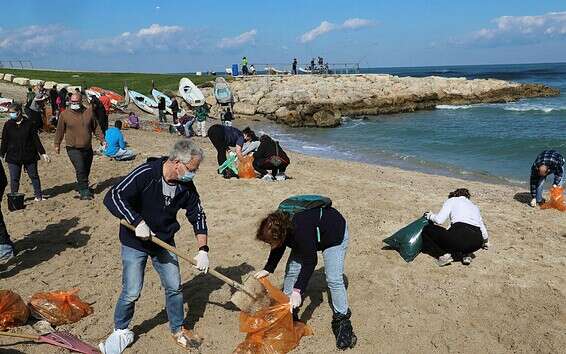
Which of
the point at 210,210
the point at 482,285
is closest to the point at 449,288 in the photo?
the point at 482,285

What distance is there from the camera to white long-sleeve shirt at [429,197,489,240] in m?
6.42

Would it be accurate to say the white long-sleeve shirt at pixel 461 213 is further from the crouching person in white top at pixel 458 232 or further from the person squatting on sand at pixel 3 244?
the person squatting on sand at pixel 3 244

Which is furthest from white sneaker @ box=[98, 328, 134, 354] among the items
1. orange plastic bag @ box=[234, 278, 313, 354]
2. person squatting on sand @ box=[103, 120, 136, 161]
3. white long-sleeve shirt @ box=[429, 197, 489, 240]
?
person squatting on sand @ box=[103, 120, 136, 161]

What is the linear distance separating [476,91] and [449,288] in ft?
146

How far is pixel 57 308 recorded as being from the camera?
499 cm

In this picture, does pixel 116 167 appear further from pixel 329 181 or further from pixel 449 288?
pixel 449 288

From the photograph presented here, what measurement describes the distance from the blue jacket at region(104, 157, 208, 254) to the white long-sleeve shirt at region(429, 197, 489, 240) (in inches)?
139

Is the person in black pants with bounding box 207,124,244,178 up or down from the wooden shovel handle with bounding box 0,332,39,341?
up

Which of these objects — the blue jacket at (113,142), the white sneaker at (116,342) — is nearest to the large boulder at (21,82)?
the blue jacket at (113,142)

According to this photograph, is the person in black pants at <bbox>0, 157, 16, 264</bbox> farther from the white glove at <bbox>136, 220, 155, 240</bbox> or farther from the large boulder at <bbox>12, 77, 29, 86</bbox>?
the large boulder at <bbox>12, 77, 29, 86</bbox>

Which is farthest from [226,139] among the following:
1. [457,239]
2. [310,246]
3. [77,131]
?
[310,246]

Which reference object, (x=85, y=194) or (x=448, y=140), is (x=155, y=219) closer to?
(x=85, y=194)

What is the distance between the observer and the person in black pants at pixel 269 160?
36.1 feet

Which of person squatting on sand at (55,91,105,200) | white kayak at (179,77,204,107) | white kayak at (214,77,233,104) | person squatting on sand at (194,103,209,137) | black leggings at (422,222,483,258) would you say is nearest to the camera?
black leggings at (422,222,483,258)
